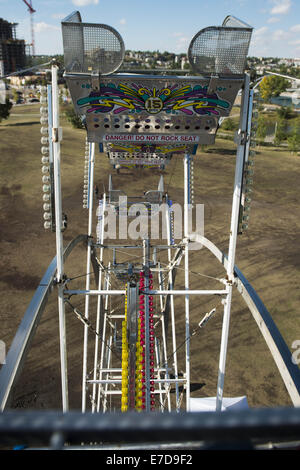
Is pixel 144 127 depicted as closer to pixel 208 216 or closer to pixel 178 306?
pixel 178 306

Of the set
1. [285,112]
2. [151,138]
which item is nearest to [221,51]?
[151,138]

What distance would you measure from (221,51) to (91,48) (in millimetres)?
2038

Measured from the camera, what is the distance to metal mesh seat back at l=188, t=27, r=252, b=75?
5.02 m

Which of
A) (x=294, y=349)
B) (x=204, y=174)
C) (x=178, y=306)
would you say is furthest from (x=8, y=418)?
(x=204, y=174)

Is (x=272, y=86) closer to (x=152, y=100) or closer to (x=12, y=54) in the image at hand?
(x=12, y=54)

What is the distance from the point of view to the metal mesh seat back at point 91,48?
16.1 ft

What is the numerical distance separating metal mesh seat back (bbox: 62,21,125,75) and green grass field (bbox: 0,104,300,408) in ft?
35.3

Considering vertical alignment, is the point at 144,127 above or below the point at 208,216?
above

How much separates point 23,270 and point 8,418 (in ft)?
62.9

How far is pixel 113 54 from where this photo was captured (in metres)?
5.16

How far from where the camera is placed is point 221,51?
523cm

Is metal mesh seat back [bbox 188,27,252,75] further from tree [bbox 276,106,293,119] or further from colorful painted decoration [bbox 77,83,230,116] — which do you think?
tree [bbox 276,106,293,119]

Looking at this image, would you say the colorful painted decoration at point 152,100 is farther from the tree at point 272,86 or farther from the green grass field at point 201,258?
the tree at point 272,86

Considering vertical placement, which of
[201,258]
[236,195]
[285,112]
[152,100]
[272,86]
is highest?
[272,86]
